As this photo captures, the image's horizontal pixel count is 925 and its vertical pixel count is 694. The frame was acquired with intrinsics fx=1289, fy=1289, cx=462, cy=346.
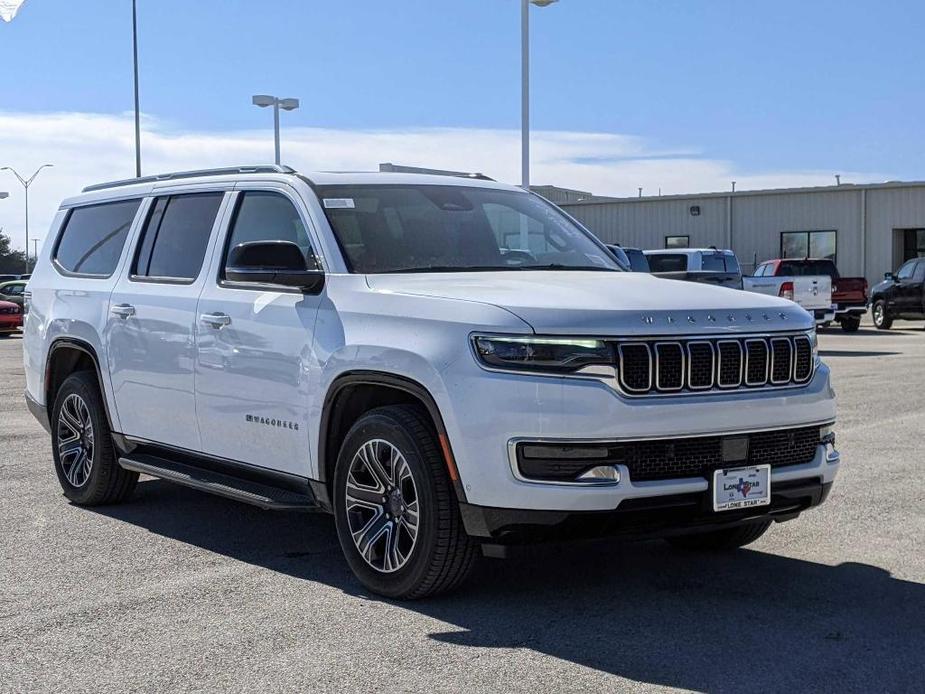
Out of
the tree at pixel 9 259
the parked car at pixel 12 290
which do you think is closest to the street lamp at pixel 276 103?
the parked car at pixel 12 290

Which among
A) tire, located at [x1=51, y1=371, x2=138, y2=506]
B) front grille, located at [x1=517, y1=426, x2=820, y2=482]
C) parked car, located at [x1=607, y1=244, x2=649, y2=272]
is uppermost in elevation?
parked car, located at [x1=607, y1=244, x2=649, y2=272]

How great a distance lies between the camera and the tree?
116000 mm

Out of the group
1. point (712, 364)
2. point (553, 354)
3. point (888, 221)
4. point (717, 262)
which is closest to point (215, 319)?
point (553, 354)

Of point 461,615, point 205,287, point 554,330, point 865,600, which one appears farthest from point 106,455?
point 865,600

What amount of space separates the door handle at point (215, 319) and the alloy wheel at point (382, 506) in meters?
1.22

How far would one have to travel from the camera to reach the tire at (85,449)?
778 cm

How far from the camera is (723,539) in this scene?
646 cm

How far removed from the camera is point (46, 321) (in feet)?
27.2

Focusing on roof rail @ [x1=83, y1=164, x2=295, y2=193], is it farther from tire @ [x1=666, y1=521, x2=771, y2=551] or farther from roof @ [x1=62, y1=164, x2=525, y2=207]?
tire @ [x1=666, y1=521, x2=771, y2=551]

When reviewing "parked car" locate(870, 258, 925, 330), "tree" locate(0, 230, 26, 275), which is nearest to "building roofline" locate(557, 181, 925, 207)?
"parked car" locate(870, 258, 925, 330)

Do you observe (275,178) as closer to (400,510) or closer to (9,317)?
(400,510)

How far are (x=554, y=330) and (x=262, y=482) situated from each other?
2097 millimetres

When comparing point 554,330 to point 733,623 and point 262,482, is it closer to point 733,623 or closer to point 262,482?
point 733,623

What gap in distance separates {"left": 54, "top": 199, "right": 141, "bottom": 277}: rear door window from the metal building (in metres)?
38.3
